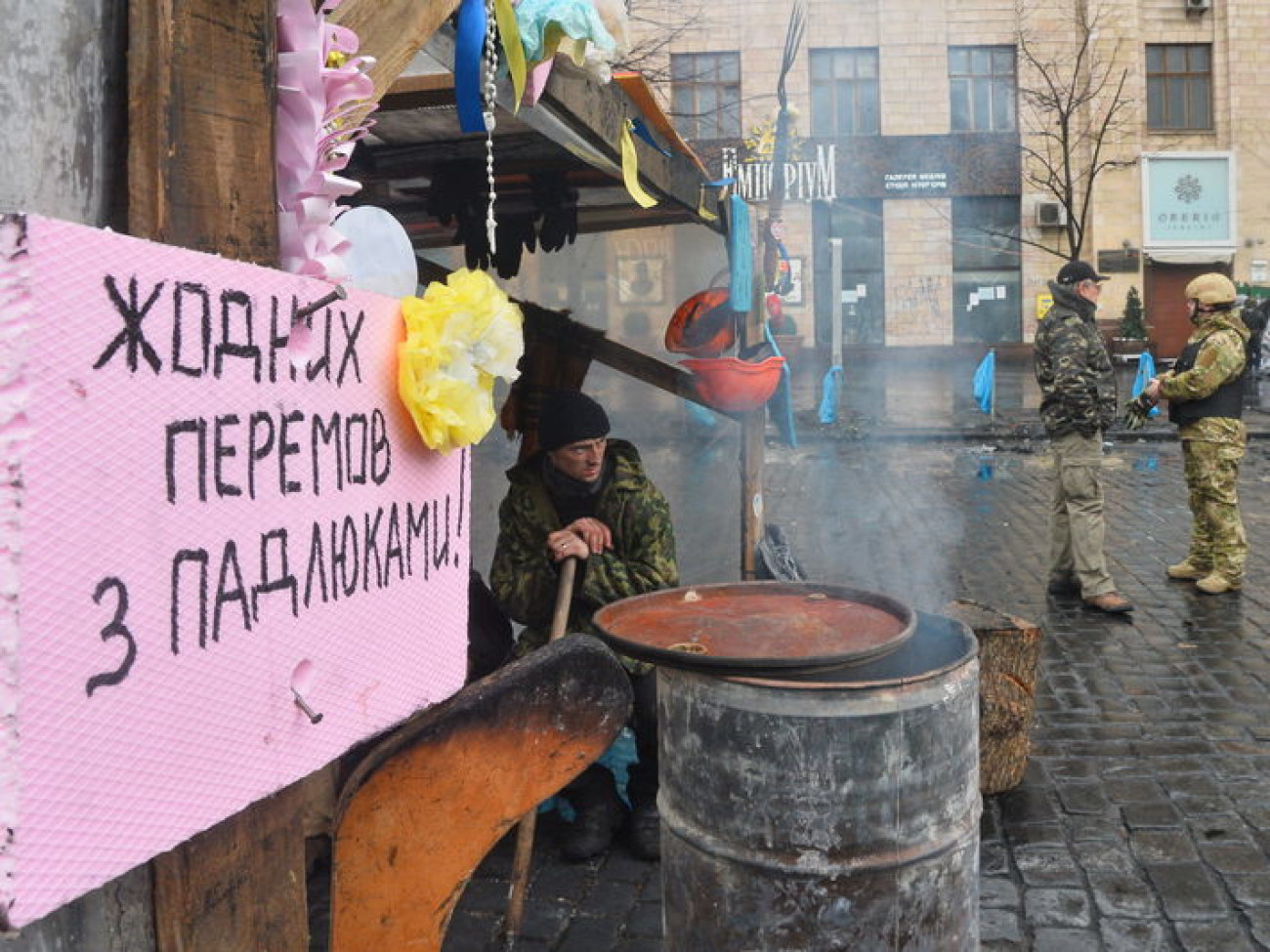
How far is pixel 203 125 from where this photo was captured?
1.33m

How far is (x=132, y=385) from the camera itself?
1.11m

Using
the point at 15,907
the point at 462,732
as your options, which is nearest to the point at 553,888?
the point at 462,732

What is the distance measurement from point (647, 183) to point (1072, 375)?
12.1 ft

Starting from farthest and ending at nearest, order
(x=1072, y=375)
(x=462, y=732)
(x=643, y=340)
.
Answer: (x=643, y=340)
(x=1072, y=375)
(x=462, y=732)

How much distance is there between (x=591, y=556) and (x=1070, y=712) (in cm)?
249

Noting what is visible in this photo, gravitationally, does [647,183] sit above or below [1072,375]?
above

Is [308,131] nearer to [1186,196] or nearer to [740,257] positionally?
[740,257]

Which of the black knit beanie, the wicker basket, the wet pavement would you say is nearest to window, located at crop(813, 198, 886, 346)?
the wet pavement

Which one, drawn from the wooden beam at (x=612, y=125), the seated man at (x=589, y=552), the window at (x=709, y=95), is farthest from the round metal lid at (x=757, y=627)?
the window at (x=709, y=95)

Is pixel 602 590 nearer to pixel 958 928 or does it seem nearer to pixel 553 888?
pixel 553 888

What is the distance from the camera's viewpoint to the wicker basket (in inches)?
156

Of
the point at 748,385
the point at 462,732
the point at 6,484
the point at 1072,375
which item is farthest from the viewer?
the point at 1072,375

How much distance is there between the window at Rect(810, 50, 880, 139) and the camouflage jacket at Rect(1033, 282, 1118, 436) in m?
21.4

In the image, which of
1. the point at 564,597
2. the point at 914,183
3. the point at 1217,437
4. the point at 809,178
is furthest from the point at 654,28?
the point at 564,597
